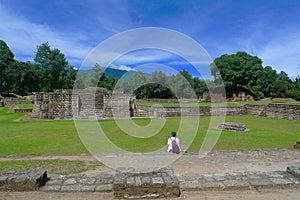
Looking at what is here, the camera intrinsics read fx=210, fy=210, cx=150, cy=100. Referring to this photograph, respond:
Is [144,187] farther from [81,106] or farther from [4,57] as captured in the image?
[4,57]

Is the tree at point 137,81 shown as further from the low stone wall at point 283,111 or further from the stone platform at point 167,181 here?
the stone platform at point 167,181

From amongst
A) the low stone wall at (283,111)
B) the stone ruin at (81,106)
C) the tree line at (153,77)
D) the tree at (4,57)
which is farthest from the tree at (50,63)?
the low stone wall at (283,111)

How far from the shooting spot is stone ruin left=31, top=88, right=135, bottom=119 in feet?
53.9

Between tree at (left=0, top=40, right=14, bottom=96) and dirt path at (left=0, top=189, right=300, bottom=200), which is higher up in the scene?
tree at (left=0, top=40, right=14, bottom=96)

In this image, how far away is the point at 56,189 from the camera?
3693 mm

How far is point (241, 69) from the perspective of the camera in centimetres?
3388

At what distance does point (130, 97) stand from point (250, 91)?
23928mm

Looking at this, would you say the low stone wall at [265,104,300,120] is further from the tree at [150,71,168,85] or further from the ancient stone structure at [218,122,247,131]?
the tree at [150,71,168,85]

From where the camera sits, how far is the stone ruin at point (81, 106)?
16422mm

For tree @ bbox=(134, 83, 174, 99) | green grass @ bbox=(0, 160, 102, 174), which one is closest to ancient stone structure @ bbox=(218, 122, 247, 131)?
green grass @ bbox=(0, 160, 102, 174)

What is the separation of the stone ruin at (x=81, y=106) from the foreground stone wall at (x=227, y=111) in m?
2.47

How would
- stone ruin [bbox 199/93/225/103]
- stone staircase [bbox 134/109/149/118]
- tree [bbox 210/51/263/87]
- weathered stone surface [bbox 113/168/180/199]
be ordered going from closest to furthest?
weathered stone surface [bbox 113/168/180/199] < stone staircase [bbox 134/109/149/118] < stone ruin [bbox 199/93/225/103] < tree [bbox 210/51/263/87]

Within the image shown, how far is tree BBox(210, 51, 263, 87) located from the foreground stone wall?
15008mm

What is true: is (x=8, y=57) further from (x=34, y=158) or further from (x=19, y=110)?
(x=34, y=158)
